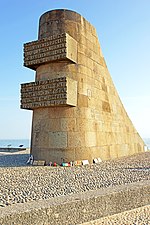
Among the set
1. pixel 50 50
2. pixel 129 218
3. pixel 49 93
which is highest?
pixel 50 50

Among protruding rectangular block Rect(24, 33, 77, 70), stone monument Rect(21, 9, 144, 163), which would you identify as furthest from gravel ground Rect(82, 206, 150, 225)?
protruding rectangular block Rect(24, 33, 77, 70)

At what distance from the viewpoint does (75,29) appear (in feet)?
36.0

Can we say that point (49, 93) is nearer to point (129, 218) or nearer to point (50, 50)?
point (50, 50)

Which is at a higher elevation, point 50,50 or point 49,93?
point 50,50

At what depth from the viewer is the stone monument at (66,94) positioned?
9.73 metres

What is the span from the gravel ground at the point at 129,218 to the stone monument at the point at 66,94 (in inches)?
229

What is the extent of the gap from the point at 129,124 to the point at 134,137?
106 cm

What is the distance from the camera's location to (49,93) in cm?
970

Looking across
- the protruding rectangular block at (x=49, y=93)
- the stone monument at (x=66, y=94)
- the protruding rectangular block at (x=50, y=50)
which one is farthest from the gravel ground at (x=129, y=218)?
the protruding rectangular block at (x=50, y=50)

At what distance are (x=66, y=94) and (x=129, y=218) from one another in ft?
20.8

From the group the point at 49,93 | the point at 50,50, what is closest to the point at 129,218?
the point at 49,93

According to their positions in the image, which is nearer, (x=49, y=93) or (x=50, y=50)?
(x=49, y=93)

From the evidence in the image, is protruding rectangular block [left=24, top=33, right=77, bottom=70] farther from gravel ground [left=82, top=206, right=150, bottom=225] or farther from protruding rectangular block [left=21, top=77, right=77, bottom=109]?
gravel ground [left=82, top=206, right=150, bottom=225]

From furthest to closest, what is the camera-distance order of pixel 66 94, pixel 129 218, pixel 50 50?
pixel 50 50, pixel 66 94, pixel 129 218
